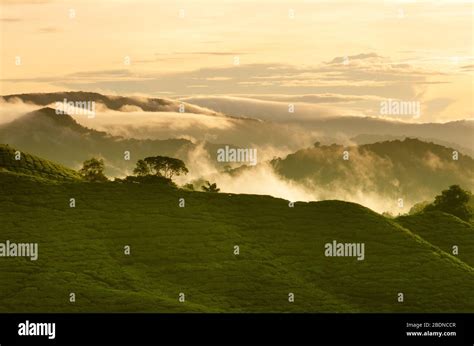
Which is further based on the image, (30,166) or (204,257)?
(30,166)

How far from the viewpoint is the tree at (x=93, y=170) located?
15154 cm

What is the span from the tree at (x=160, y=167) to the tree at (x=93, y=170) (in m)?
6.15

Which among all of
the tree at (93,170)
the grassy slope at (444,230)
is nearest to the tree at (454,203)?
the grassy slope at (444,230)

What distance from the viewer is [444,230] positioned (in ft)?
454

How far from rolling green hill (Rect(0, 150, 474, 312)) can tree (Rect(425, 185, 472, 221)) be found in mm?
22039

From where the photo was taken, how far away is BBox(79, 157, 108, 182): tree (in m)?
152

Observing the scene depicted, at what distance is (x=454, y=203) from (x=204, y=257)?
55.4 m

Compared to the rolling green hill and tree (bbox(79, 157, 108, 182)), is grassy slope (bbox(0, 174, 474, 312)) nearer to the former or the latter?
the rolling green hill

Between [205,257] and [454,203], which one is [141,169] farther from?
[454,203]
